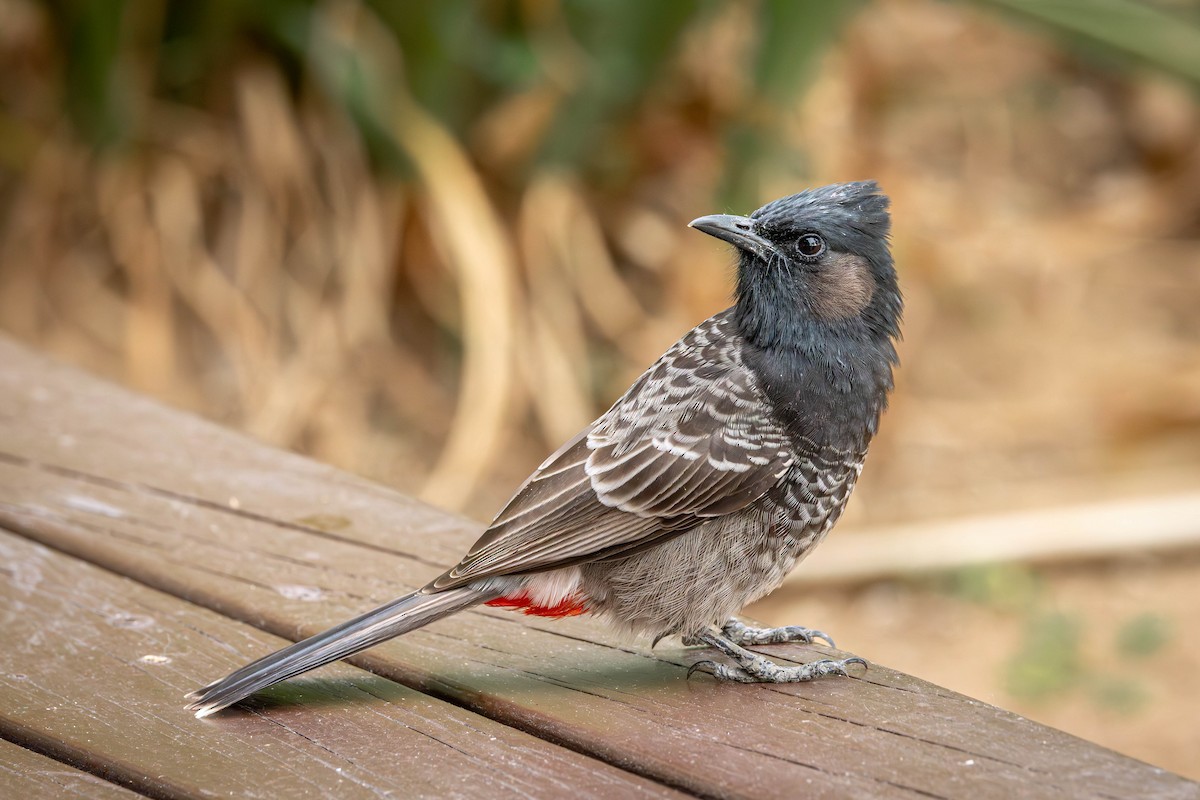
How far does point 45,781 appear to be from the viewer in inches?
82.7

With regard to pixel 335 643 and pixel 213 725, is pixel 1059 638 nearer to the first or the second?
pixel 335 643

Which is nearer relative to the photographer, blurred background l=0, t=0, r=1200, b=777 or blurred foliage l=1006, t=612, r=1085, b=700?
blurred foliage l=1006, t=612, r=1085, b=700

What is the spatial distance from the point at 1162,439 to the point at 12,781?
5.82 meters

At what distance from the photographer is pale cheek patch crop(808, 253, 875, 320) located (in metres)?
3.08

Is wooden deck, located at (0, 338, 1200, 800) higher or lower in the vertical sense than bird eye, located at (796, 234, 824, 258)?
lower

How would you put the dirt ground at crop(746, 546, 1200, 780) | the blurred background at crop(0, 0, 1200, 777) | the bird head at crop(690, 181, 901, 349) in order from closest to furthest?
the bird head at crop(690, 181, 901, 349) → the dirt ground at crop(746, 546, 1200, 780) → the blurred background at crop(0, 0, 1200, 777)

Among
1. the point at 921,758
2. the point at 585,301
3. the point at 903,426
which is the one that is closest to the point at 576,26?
the point at 585,301

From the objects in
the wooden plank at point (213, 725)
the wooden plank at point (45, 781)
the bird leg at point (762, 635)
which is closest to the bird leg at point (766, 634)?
the bird leg at point (762, 635)

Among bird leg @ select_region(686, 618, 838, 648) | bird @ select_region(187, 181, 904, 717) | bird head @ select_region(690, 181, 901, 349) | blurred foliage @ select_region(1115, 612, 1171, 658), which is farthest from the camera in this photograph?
blurred foliage @ select_region(1115, 612, 1171, 658)

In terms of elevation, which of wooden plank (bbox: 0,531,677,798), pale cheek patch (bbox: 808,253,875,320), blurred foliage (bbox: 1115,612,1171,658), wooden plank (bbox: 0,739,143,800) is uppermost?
blurred foliage (bbox: 1115,612,1171,658)

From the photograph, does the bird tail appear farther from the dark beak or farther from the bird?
the dark beak

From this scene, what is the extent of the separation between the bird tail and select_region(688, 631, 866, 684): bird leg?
0.45 m

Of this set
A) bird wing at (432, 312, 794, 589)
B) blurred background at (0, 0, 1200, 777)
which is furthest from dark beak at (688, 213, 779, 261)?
blurred background at (0, 0, 1200, 777)

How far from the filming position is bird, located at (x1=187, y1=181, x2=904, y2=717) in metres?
2.78
